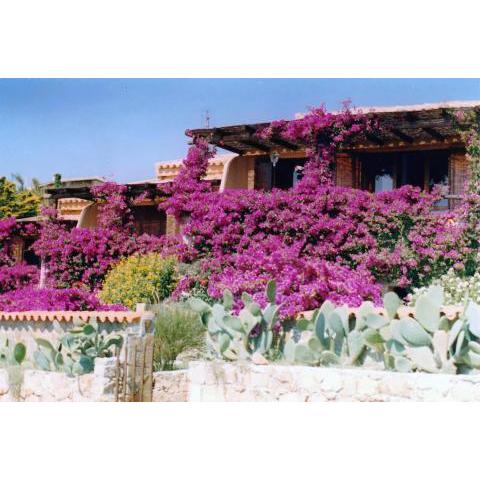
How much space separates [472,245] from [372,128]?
10.5ft

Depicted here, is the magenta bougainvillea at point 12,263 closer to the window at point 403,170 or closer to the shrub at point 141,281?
the shrub at point 141,281

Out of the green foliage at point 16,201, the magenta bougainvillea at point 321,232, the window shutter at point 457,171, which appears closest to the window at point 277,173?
the magenta bougainvillea at point 321,232

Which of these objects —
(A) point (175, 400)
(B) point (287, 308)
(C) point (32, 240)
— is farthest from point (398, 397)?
(C) point (32, 240)

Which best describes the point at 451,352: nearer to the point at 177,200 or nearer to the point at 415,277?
the point at 415,277

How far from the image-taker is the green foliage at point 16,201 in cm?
1795

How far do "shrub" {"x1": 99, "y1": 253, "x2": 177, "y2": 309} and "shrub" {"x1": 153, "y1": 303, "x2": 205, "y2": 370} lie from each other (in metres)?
2.77

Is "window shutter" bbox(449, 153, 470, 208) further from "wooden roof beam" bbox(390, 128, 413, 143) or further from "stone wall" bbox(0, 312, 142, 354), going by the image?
"stone wall" bbox(0, 312, 142, 354)

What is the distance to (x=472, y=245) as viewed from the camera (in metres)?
10.9

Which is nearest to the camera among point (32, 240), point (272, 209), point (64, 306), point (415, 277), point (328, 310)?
point (328, 310)

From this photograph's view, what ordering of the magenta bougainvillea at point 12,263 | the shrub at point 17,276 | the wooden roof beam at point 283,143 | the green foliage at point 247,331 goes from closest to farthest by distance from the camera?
the green foliage at point 247,331 < the wooden roof beam at point 283,143 < the shrub at point 17,276 < the magenta bougainvillea at point 12,263

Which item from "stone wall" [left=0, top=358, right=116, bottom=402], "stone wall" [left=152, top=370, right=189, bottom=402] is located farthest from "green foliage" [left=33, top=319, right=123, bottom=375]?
"stone wall" [left=152, top=370, right=189, bottom=402]

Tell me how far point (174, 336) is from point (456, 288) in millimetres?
4746

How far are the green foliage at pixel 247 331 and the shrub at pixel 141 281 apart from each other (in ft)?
12.4

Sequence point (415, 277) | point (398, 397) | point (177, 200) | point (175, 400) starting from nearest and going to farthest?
1. point (398, 397)
2. point (175, 400)
3. point (415, 277)
4. point (177, 200)
